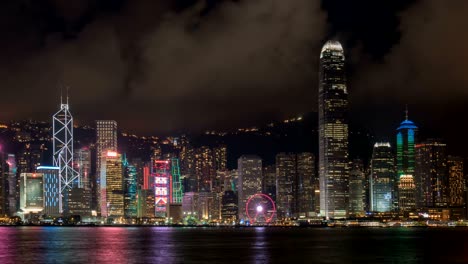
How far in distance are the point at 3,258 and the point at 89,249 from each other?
22.3 metres

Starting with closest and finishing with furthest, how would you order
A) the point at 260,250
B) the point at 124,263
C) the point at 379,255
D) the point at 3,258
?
the point at 124,263
the point at 3,258
the point at 379,255
the point at 260,250

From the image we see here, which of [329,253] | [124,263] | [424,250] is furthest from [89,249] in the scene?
[424,250]

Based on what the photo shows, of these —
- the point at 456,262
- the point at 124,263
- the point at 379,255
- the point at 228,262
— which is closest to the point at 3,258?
the point at 124,263

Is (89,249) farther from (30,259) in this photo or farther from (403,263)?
(403,263)

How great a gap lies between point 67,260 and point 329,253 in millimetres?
38150

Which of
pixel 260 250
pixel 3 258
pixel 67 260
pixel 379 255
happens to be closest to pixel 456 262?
pixel 379 255

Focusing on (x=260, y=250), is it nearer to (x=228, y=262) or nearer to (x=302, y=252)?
(x=302, y=252)

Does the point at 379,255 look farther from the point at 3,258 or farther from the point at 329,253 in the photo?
the point at 3,258

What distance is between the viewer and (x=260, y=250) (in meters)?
119

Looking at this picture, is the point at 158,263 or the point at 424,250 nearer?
the point at 158,263

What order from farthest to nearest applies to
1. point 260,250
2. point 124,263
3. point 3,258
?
1. point 260,250
2. point 3,258
3. point 124,263

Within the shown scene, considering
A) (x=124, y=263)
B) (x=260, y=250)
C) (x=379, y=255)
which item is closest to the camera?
(x=124, y=263)

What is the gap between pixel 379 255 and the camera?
4240 inches

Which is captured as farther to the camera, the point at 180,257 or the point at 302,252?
the point at 302,252
